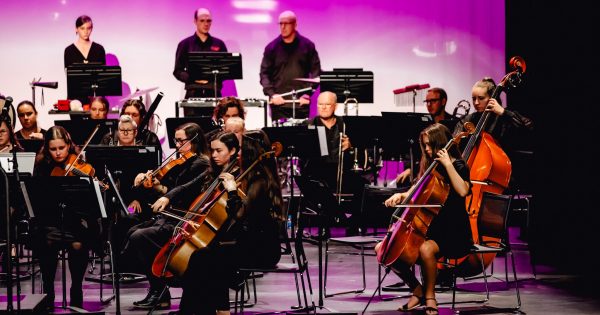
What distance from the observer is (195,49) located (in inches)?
416

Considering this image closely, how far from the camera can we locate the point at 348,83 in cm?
971

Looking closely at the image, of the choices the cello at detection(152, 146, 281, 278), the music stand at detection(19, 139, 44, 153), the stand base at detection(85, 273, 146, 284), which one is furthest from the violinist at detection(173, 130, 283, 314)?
the music stand at detection(19, 139, 44, 153)

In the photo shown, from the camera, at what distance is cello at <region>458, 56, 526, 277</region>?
6.51 metres

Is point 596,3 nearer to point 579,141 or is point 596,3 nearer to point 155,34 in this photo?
point 579,141

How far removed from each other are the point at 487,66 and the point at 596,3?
4181 millimetres

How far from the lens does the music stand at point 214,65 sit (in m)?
9.68

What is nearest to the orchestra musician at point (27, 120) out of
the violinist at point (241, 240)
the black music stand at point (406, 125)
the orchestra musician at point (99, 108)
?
the orchestra musician at point (99, 108)

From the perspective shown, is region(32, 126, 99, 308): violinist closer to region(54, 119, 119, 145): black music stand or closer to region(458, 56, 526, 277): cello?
region(54, 119, 119, 145): black music stand

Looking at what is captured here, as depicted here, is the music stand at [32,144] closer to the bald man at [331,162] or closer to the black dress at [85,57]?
the bald man at [331,162]

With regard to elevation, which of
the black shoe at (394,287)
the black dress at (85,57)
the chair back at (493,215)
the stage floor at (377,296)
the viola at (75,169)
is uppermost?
the black dress at (85,57)

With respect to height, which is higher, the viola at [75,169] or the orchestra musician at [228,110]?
the orchestra musician at [228,110]

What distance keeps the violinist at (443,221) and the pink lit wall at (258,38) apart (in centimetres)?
523

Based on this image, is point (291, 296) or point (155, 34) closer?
point (291, 296)

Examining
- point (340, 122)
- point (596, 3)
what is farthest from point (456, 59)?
point (596, 3)
